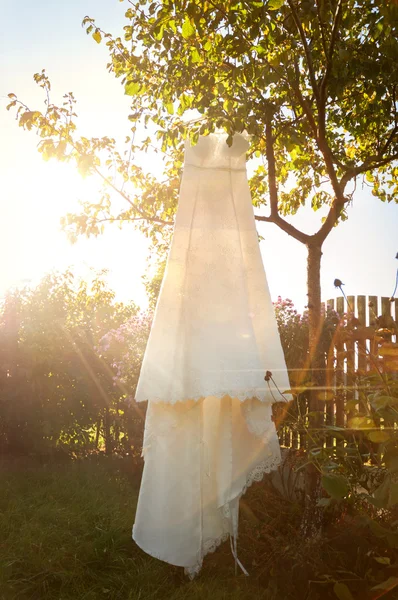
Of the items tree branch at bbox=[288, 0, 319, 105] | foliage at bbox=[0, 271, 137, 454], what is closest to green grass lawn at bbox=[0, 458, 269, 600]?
foliage at bbox=[0, 271, 137, 454]

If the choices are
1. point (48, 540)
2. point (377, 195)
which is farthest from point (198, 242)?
point (377, 195)

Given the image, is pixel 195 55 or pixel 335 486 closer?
pixel 335 486

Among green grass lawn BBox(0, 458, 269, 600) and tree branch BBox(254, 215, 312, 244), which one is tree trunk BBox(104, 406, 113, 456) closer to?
green grass lawn BBox(0, 458, 269, 600)

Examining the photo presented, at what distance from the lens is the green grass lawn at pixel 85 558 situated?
242 centimetres

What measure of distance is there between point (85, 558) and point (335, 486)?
5.36ft

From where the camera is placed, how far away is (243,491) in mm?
2400

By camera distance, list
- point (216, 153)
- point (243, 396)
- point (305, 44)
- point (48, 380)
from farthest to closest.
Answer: point (48, 380) → point (216, 153) → point (305, 44) → point (243, 396)

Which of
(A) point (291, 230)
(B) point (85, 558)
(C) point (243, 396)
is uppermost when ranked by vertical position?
(A) point (291, 230)

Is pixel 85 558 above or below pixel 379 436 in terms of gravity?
below

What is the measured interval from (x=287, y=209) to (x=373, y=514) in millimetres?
3038

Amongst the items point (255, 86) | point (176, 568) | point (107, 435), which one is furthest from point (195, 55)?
point (107, 435)

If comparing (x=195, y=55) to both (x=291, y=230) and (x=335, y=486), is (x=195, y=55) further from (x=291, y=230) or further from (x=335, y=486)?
(x=335, y=486)

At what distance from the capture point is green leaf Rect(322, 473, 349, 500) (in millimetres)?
1736

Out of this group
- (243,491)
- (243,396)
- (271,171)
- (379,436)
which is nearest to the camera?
(379,436)
